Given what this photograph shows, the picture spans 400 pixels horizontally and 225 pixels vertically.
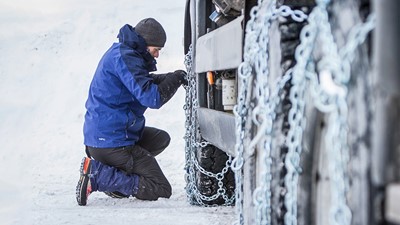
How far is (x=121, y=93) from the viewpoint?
14.5ft

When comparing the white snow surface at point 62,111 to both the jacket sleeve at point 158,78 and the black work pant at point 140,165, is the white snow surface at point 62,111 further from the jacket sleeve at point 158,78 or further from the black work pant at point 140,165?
the jacket sleeve at point 158,78

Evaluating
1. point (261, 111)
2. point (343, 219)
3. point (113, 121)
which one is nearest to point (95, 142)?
point (113, 121)

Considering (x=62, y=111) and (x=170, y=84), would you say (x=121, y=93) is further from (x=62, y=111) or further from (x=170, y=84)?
(x=62, y=111)

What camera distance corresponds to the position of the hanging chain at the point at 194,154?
396cm

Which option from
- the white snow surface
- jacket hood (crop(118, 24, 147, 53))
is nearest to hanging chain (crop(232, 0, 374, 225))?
the white snow surface

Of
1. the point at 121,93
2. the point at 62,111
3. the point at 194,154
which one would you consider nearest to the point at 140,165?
the point at 121,93

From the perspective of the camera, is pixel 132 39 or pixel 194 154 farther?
pixel 132 39

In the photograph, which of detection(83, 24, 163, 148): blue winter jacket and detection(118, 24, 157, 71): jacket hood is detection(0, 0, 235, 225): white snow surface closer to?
detection(83, 24, 163, 148): blue winter jacket

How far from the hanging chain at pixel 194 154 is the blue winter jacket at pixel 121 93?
0.90ft

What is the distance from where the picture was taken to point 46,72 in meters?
10.4

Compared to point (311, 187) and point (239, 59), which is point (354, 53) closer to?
point (311, 187)

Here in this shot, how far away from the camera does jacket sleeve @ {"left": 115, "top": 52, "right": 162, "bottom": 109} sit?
13.9 feet

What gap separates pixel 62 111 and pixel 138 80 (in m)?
5.04

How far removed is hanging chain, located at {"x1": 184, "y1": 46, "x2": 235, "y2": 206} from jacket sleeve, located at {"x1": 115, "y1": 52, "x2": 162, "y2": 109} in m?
0.24
